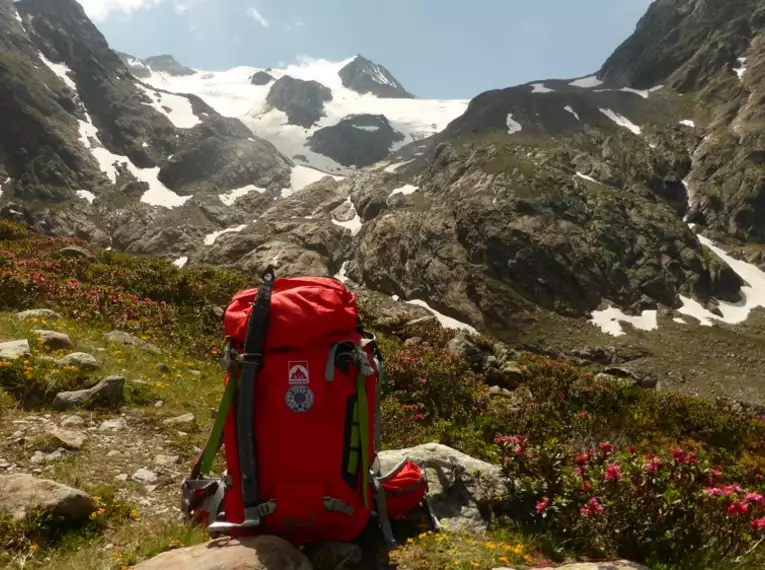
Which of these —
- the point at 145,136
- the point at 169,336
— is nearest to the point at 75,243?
the point at 169,336

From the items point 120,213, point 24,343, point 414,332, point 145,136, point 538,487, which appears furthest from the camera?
point 145,136

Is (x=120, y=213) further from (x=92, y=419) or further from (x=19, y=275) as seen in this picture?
(x=92, y=419)

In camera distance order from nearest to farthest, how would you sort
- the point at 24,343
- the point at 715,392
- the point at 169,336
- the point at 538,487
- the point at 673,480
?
1. the point at 673,480
2. the point at 538,487
3. the point at 24,343
4. the point at 169,336
5. the point at 715,392

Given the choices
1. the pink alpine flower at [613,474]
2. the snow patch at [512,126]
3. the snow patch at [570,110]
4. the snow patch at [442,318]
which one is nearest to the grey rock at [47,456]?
the pink alpine flower at [613,474]

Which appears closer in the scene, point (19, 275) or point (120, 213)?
point (19, 275)

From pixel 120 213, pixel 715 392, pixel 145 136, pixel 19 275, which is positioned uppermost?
pixel 145 136

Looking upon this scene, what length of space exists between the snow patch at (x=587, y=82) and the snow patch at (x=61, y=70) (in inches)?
5489

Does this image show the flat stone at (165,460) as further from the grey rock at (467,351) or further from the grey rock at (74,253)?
the grey rock at (74,253)

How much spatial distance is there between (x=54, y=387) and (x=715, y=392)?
61140 millimetres

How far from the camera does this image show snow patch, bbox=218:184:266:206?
127 meters

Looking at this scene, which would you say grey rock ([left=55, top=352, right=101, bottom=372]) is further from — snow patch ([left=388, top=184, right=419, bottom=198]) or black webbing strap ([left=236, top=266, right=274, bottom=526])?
snow patch ([left=388, top=184, right=419, bottom=198])

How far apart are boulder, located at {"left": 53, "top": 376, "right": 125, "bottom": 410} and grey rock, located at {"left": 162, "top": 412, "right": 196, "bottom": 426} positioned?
0.78m

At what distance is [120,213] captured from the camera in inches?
4363

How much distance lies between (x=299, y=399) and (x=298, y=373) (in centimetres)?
17
